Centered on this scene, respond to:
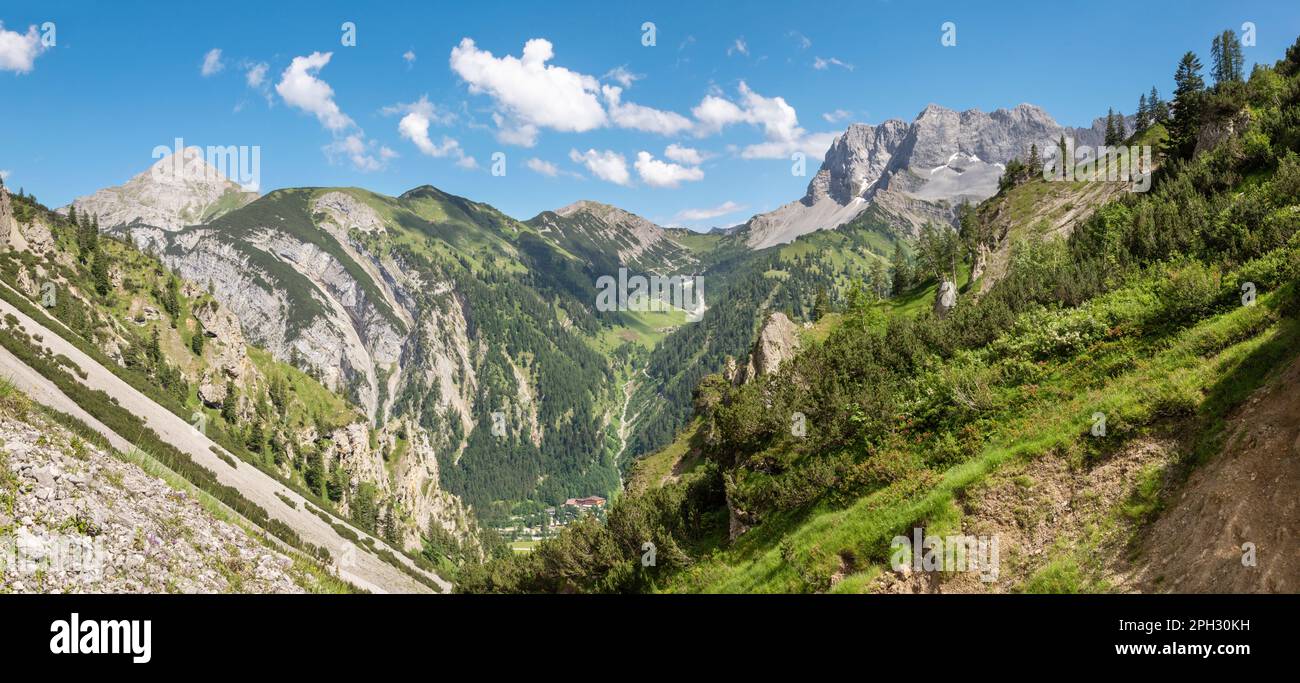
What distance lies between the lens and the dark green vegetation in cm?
1669

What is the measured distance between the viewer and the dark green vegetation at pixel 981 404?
16688 millimetres

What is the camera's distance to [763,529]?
24438 mm

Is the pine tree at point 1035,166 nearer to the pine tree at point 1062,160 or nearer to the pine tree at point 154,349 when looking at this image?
the pine tree at point 1062,160

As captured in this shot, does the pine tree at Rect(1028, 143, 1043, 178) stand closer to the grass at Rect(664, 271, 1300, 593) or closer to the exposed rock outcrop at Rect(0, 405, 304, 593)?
the grass at Rect(664, 271, 1300, 593)

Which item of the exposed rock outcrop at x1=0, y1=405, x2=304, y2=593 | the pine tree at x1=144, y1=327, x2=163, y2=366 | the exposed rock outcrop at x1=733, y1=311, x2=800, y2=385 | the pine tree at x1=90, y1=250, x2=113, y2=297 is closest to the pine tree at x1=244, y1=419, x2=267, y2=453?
the pine tree at x1=144, y1=327, x2=163, y2=366

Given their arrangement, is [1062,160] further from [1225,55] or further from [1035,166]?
[1225,55]

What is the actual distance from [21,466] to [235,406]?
13783 cm

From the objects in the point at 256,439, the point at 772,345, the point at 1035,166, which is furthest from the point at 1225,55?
the point at 256,439

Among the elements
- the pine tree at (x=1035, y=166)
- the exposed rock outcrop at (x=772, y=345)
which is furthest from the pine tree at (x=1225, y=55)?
the exposed rock outcrop at (x=772, y=345)

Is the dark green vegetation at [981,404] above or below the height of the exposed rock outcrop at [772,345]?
below
